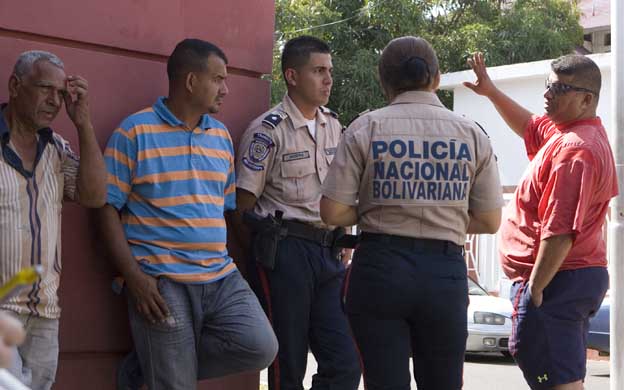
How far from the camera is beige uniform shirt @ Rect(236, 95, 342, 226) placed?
491cm

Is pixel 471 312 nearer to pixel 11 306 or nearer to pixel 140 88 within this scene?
pixel 140 88

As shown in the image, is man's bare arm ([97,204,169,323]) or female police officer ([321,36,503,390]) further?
man's bare arm ([97,204,169,323])

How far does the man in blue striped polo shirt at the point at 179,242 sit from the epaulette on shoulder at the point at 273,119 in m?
0.48

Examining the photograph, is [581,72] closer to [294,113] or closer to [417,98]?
[417,98]

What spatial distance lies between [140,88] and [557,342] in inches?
92.6

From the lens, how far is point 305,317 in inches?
191

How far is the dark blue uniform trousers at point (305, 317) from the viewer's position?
482 centimetres

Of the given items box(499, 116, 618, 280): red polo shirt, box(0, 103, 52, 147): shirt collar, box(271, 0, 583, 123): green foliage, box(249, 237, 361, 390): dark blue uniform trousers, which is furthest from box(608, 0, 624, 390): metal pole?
box(271, 0, 583, 123): green foliage

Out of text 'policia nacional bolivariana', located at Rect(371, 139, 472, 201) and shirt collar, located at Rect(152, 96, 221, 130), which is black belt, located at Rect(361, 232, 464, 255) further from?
shirt collar, located at Rect(152, 96, 221, 130)

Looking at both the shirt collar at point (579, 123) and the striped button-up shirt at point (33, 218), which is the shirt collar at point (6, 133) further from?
the shirt collar at point (579, 123)

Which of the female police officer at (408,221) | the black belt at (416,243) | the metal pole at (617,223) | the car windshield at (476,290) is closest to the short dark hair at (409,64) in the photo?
the female police officer at (408,221)

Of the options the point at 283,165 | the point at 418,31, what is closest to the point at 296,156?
the point at 283,165

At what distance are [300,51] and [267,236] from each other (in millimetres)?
1043

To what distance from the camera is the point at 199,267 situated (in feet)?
14.5
